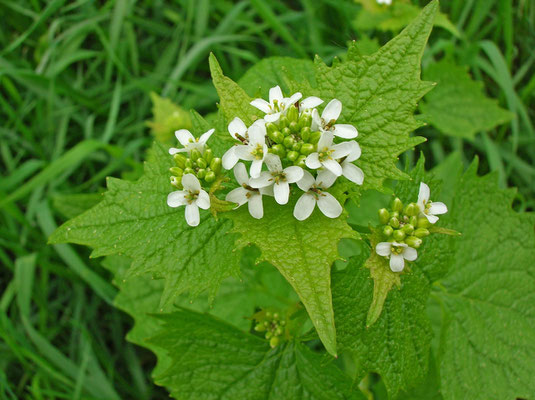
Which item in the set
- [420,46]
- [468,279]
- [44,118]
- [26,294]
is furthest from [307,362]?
[44,118]

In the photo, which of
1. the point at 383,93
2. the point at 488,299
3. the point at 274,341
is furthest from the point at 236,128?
the point at 488,299

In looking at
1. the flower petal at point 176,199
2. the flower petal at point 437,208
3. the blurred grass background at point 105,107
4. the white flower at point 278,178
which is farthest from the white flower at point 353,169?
the blurred grass background at point 105,107

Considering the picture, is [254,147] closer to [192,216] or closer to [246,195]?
[246,195]

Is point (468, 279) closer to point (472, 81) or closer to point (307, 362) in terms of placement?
point (307, 362)

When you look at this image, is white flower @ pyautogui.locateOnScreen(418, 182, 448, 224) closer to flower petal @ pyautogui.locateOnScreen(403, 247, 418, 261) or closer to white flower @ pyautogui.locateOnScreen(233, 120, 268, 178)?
flower petal @ pyautogui.locateOnScreen(403, 247, 418, 261)

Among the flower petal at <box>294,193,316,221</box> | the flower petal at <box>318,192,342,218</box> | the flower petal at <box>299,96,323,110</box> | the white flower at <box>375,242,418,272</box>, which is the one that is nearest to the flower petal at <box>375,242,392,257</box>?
the white flower at <box>375,242,418,272</box>

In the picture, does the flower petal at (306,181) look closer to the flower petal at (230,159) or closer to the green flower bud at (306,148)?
the green flower bud at (306,148)
